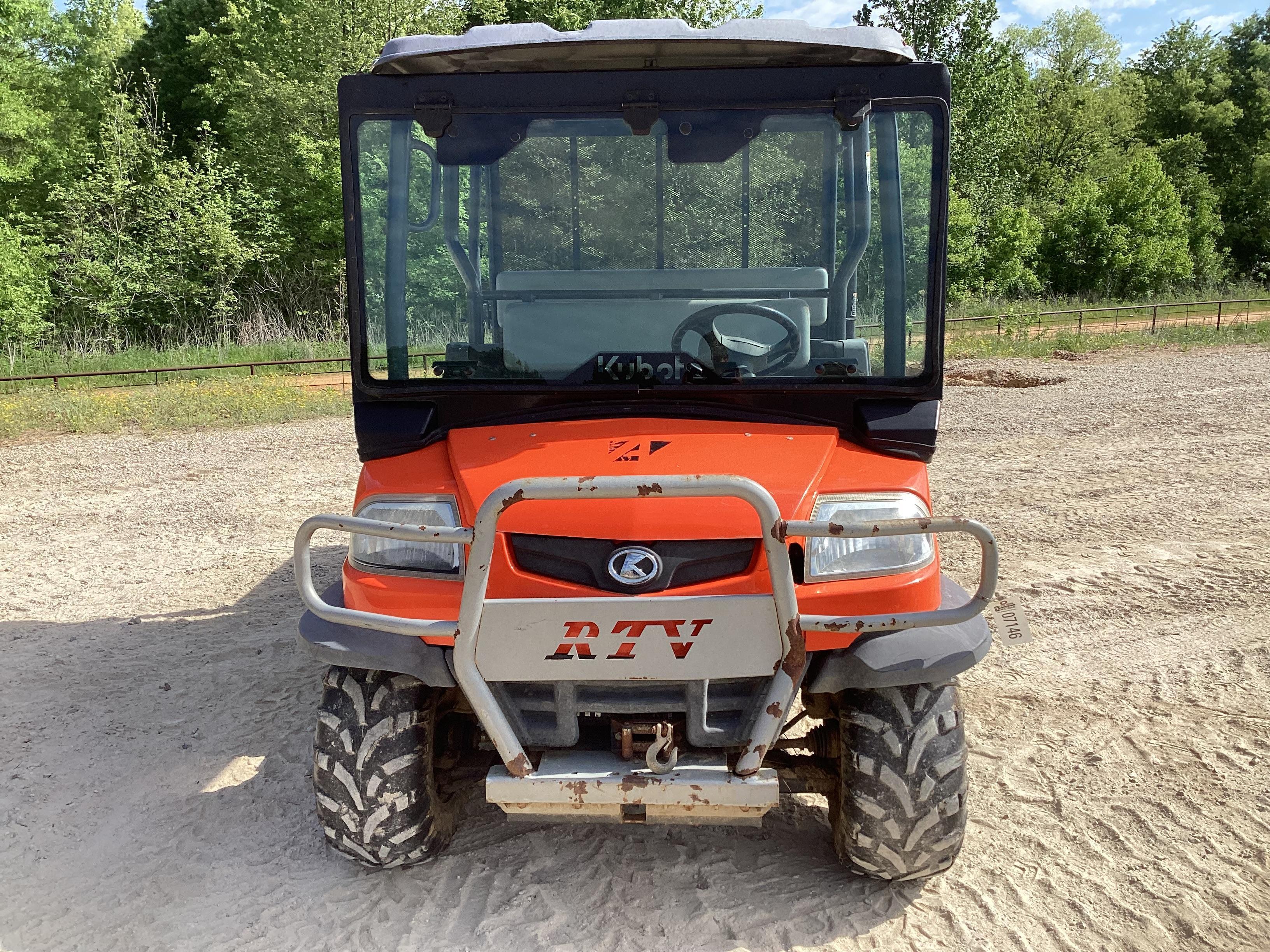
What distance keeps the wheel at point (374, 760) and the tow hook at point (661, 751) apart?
72 cm

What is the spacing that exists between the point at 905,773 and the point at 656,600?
0.93 metres

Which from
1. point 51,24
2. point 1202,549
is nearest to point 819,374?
point 1202,549

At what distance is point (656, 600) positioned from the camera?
2496mm

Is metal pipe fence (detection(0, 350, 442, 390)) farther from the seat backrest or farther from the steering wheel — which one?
the steering wheel

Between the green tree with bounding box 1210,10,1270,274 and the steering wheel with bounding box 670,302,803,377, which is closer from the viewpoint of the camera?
the steering wheel with bounding box 670,302,803,377

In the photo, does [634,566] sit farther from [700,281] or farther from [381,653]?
[700,281]

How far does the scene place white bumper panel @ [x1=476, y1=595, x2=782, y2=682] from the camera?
2510 millimetres

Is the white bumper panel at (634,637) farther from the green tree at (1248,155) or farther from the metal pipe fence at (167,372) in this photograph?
the green tree at (1248,155)

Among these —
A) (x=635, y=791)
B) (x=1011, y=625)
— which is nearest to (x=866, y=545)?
(x=1011, y=625)

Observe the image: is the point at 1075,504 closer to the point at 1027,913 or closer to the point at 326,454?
the point at 1027,913

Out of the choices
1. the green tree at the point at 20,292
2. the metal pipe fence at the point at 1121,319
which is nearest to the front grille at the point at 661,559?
the metal pipe fence at the point at 1121,319

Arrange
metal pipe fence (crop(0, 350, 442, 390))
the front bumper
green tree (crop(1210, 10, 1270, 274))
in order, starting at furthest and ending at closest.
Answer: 1. green tree (crop(1210, 10, 1270, 274))
2. metal pipe fence (crop(0, 350, 442, 390))
3. the front bumper

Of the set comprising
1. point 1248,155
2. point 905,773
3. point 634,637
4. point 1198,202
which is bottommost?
point 905,773

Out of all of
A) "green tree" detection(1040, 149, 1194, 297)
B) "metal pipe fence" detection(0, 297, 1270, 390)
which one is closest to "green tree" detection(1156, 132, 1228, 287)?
"green tree" detection(1040, 149, 1194, 297)
